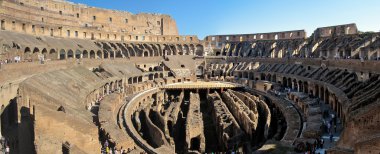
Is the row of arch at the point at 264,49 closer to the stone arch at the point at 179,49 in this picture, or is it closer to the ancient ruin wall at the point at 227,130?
the stone arch at the point at 179,49

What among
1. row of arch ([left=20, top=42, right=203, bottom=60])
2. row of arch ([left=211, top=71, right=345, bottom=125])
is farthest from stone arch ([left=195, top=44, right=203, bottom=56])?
row of arch ([left=211, top=71, right=345, bottom=125])

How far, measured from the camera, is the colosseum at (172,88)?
16031 millimetres

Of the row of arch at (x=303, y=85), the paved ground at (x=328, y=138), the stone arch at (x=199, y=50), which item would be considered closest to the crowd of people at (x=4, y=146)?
the paved ground at (x=328, y=138)

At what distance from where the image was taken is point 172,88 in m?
42.1

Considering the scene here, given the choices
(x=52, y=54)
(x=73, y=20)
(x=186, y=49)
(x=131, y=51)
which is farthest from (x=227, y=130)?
(x=186, y=49)

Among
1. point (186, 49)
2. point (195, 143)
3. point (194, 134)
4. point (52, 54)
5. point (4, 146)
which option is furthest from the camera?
point (186, 49)

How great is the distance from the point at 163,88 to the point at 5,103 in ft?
82.4

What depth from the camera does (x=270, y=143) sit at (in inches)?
702

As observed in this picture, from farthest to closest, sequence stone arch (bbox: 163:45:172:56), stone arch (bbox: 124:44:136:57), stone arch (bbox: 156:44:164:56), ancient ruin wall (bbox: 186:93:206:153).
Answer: stone arch (bbox: 163:45:172:56), stone arch (bbox: 156:44:164:56), stone arch (bbox: 124:44:136:57), ancient ruin wall (bbox: 186:93:206:153)

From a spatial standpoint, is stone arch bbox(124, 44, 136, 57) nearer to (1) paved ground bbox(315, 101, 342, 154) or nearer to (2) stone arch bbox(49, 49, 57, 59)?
(2) stone arch bbox(49, 49, 57, 59)

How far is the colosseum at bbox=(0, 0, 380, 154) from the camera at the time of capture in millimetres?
16031

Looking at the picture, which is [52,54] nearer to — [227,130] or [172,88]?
[172,88]

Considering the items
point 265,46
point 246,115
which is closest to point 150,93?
point 246,115

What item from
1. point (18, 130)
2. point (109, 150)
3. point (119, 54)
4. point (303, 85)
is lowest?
point (109, 150)
